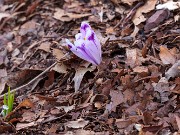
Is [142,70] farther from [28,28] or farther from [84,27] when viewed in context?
[28,28]

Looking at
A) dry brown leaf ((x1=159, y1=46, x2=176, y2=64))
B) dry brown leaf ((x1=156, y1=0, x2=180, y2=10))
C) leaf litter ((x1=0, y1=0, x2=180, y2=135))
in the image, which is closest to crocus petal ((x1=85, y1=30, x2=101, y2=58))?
leaf litter ((x1=0, y1=0, x2=180, y2=135))

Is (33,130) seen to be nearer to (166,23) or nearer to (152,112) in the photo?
(152,112)

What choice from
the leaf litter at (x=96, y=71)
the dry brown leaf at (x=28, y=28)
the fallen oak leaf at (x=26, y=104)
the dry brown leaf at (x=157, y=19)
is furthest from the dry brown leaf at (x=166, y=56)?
the dry brown leaf at (x=28, y=28)

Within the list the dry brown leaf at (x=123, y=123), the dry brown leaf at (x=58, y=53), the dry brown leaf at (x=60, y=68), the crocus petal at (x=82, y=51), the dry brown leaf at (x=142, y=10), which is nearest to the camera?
the dry brown leaf at (x=123, y=123)

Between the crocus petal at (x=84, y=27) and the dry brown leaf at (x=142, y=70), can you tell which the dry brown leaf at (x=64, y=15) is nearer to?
the crocus petal at (x=84, y=27)

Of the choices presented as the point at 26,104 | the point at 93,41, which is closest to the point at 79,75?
the point at 93,41
